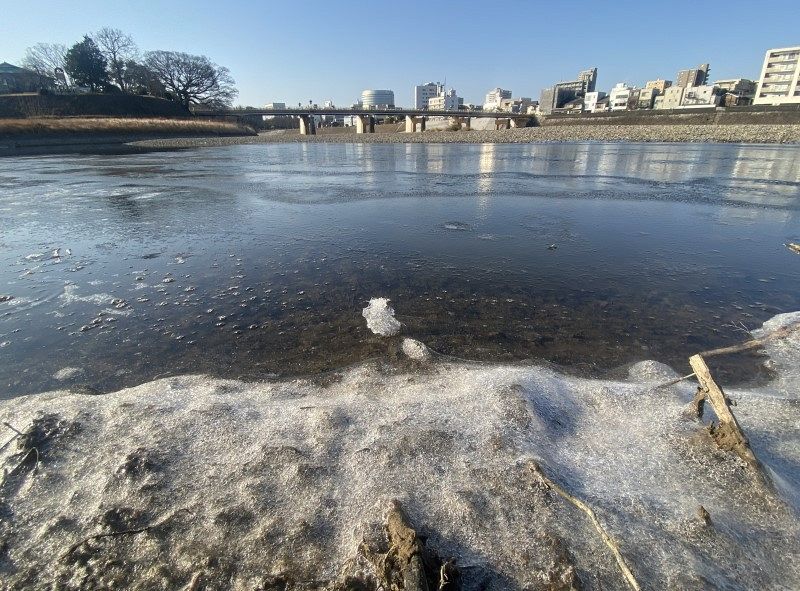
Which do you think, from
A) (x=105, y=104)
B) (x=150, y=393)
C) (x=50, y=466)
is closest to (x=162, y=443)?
(x=50, y=466)

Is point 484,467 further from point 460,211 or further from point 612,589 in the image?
point 460,211

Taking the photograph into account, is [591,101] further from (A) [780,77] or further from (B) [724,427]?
(B) [724,427]

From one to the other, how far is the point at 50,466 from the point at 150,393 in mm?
995

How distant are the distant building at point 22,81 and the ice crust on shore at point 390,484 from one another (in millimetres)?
106873


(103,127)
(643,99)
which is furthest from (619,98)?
(103,127)

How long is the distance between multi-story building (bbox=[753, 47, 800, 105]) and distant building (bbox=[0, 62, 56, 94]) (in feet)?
495

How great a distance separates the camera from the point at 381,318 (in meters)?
5.39

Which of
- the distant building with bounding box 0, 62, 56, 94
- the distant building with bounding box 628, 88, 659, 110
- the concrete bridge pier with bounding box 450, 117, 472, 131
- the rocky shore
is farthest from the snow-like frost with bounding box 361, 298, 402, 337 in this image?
the distant building with bounding box 628, 88, 659, 110

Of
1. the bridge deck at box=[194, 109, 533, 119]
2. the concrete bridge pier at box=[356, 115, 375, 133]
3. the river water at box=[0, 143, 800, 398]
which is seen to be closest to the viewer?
Answer: the river water at box=[0, 143, 800, 398]

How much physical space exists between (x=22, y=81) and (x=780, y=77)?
523 ft

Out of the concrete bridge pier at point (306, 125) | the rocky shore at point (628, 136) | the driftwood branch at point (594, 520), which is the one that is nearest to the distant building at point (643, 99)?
the rocky shore at point (628, 136)

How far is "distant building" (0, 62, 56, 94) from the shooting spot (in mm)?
75375

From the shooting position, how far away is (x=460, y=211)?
1183 centimetres

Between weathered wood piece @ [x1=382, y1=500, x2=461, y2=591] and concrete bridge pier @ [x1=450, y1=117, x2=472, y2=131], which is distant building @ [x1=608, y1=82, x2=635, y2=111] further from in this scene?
weathered wood piece @ [x1=382, y1=500, x2=461, y2=591]
